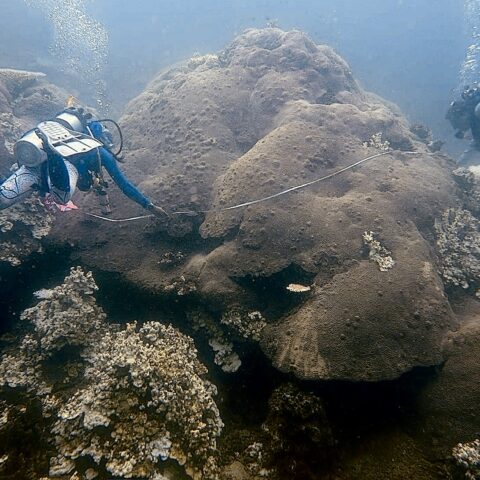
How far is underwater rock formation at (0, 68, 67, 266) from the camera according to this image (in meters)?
5.18

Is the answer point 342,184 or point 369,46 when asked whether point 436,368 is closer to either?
point 342,184

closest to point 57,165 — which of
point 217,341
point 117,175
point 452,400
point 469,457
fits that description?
point 117,175

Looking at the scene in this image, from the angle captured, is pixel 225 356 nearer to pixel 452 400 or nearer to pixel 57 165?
pixel 452 400

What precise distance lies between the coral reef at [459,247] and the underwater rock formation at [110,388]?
4091 mm

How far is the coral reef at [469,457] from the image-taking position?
10.5 feet

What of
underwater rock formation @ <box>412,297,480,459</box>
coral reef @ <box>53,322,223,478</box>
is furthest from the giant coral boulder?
coral reef @ <box>53,322,223,478</box>

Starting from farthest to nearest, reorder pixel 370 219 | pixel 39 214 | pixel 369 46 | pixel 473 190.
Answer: pixel 369 46 → pixel 473 190 → pixel 39 214 → pixel 370 219

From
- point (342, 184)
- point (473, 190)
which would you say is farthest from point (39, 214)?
point (473, 190)

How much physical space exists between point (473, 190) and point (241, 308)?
561 cm

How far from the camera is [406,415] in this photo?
3705 mm

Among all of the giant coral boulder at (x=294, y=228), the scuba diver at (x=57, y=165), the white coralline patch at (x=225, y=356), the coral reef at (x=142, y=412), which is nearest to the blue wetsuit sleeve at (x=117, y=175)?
the scuba diver at (x=57, y=165)

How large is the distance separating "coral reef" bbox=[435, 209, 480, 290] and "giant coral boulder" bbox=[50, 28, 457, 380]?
0.87 feet

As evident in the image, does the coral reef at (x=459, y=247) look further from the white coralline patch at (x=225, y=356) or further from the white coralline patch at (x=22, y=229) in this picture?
the white coralline patch at (x=22, y=229)

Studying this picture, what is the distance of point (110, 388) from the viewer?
12.5ft
